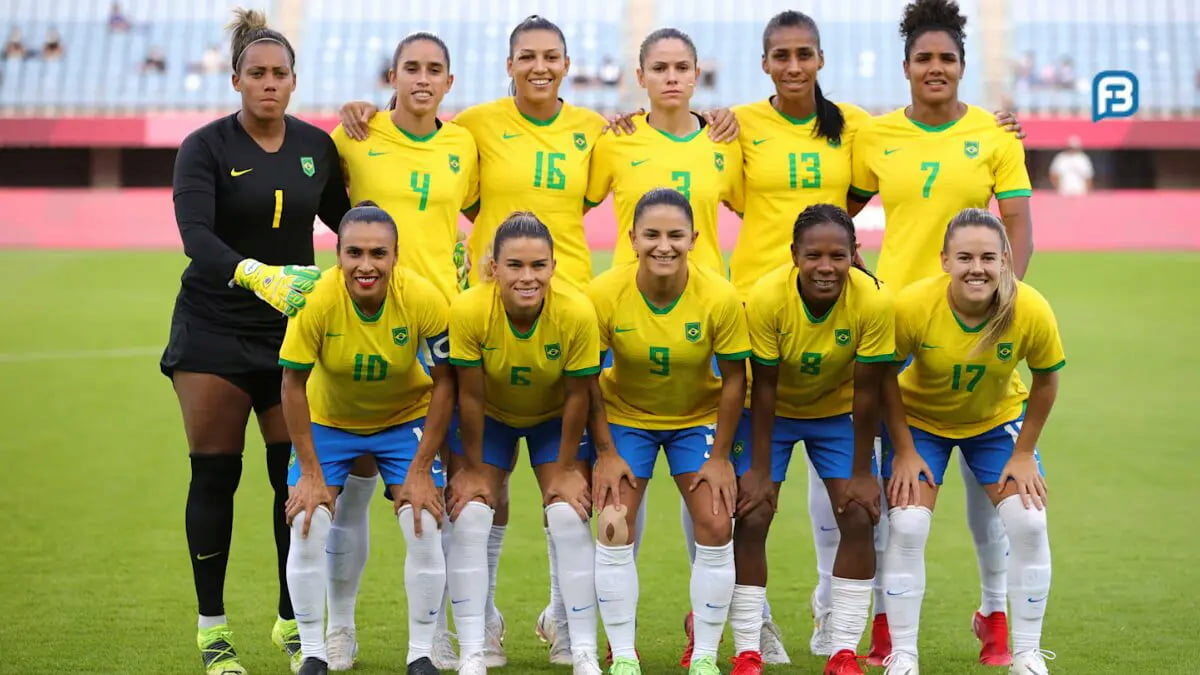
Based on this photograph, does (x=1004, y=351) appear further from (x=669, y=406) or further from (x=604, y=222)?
(x=604, y=222)

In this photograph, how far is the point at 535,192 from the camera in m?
5.18

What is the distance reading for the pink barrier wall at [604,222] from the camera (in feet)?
67.2

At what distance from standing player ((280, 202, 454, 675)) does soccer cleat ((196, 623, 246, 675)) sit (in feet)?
0.89

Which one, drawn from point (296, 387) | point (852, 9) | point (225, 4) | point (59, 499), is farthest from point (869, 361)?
point (225, 4)

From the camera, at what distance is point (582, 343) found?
4605mm

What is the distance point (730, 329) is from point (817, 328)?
286 millimetres

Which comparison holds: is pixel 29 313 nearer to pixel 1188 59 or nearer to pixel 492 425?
pixel 492 425

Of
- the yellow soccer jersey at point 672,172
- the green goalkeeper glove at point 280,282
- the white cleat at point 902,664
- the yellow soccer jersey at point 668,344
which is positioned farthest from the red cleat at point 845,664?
the green goalkeeper glove at point 280,282

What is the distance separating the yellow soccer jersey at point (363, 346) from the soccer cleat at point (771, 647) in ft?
4.87

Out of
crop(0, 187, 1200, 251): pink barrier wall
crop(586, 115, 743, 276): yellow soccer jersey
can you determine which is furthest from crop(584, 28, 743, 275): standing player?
crop(0, 187, 1200, 251): pink barrier wall

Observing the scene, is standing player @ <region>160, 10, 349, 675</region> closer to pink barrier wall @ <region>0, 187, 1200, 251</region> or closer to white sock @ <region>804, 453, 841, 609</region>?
white sock @ <region>804, 453, 841, 609</region>

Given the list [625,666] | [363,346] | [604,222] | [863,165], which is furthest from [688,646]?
[604,222]

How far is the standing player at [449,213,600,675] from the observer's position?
15.0 feet

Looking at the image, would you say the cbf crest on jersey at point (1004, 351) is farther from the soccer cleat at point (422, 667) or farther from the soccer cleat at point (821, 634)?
the soccer cleat at point (422, 667)
